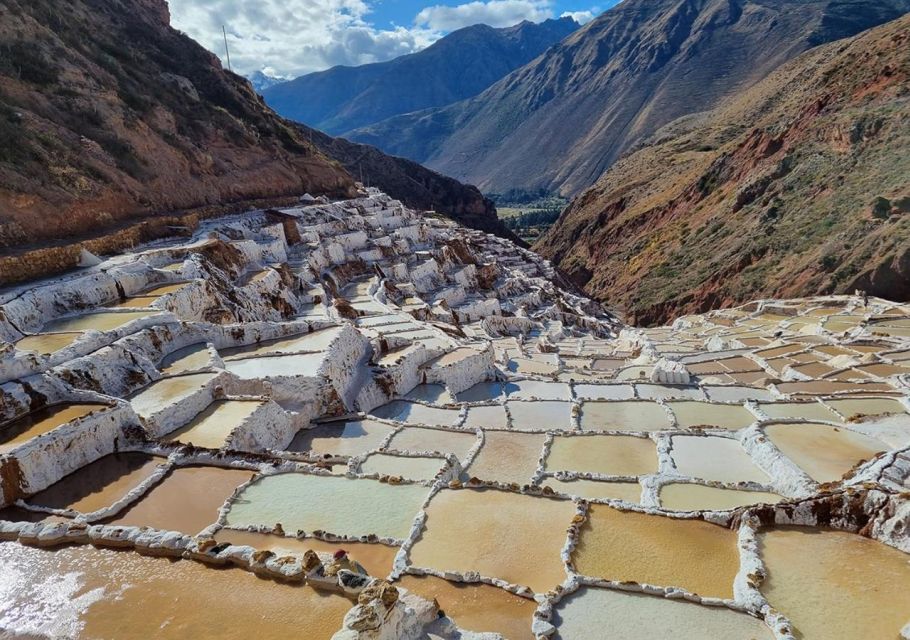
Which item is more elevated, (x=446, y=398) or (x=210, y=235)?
(x=210, y=235)

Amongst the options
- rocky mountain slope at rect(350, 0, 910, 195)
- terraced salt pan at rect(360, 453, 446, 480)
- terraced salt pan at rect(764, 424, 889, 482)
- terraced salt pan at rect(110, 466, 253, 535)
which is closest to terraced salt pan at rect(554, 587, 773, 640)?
terraced salt pan at rect(360, 453, 446, 480)

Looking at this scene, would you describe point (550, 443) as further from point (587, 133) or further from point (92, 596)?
point (587, 133)

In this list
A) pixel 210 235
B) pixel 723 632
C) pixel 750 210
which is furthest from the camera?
pixel 750 210

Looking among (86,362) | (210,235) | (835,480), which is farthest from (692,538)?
(210,235)

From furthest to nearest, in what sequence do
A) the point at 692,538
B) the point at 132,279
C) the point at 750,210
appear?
the point at 750,210
the point at 132,279
the point at 692,538

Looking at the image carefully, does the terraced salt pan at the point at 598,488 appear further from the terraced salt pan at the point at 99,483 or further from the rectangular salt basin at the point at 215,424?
the terraced salt pan at the point at 99,483

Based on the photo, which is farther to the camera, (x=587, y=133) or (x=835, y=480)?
(x=587, y=133)

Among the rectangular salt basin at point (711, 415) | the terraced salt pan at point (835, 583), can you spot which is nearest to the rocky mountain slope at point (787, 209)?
the rectangular salt basin at point (711, 415)
